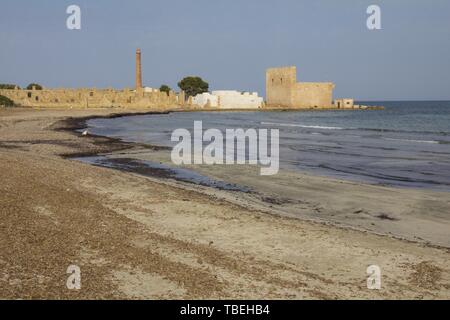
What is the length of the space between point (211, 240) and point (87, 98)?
8050 cm

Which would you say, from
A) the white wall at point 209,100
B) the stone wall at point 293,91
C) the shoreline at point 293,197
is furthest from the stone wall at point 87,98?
the shoreline at point 293,197

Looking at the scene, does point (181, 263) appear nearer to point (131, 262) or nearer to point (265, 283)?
point (131, 262)

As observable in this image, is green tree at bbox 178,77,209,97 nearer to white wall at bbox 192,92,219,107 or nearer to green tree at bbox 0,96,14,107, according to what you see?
white wall at bbox 192,92,219,107

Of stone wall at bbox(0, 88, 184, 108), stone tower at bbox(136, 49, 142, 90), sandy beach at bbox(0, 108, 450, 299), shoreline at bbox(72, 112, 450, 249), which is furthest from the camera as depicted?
stone tower at bbox(136, 49, 142, 90)

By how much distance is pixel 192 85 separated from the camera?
4407 inches

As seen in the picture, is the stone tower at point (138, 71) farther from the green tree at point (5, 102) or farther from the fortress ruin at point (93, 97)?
the green tree at point (5, 102)

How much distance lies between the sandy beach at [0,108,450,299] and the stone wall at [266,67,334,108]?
8509cm

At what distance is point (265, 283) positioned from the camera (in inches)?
200

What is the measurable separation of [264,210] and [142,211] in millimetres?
2313

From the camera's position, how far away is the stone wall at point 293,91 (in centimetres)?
9562

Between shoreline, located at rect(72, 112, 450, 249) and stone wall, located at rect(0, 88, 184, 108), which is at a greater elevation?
stone wall, located at rect(0, 88, 184, 108)

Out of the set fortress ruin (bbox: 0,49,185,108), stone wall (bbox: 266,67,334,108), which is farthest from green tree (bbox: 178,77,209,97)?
fortress ruin (bbox: 0,49,185,108)

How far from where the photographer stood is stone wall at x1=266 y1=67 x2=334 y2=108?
314 feet
